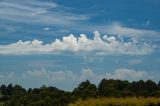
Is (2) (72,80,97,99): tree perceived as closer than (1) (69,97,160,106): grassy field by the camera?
No

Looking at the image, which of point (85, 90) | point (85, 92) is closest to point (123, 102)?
point (85, 92)

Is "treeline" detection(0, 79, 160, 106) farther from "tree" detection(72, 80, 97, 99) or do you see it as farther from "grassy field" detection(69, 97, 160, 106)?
"grassy field" detection(69, 97, 160, 106)

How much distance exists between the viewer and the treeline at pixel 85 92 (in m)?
31.4

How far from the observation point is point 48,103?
106 ft

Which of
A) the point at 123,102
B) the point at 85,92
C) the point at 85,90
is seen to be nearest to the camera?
the point at 123,102

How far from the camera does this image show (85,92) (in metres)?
31.6

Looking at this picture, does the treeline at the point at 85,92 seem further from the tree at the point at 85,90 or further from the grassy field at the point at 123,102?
the grassy field at the point at 123,102

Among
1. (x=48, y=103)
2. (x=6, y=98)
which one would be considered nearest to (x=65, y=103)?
(x=48, y=103)

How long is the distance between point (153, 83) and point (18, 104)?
12207 millimetres

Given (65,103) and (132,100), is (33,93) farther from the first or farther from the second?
(132,100)

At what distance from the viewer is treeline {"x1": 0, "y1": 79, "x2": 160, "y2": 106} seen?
3139 cm

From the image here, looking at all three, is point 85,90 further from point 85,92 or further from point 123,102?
point 123,102

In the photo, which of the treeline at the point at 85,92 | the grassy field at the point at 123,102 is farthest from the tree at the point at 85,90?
the grassy field at the point at 123,102

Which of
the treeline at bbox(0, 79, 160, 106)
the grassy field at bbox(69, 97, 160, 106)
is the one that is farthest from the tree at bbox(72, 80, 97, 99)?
the grassy field at bbox(69, 97, 160, 106)
